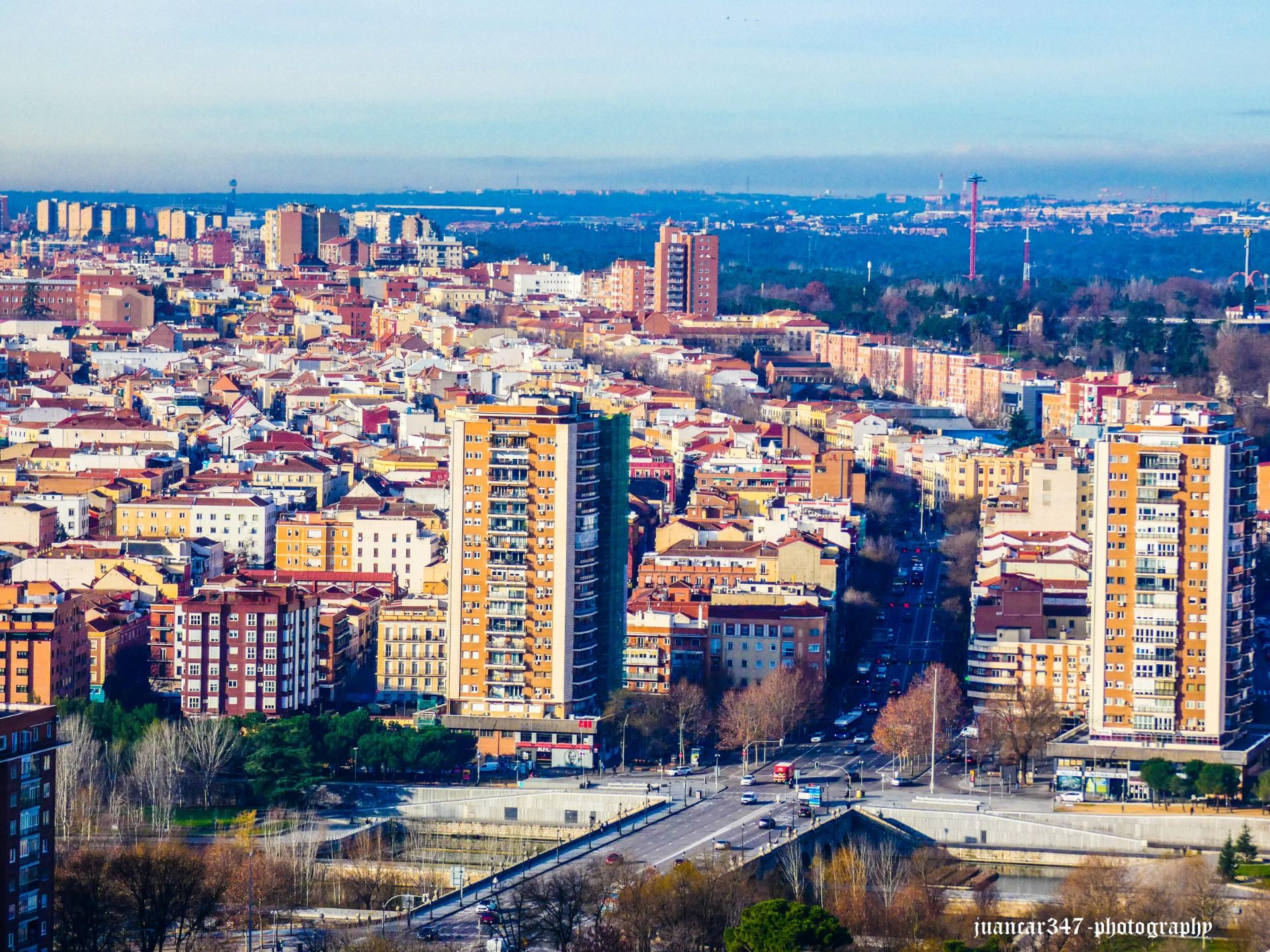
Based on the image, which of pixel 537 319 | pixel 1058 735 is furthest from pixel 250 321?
pixel 1058 735

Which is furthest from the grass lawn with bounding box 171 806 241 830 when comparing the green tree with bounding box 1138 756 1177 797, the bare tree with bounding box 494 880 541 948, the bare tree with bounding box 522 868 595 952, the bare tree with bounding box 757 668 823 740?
the green tree with bounding box 1138 756 1177 797

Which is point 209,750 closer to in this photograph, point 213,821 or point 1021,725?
point 213,821

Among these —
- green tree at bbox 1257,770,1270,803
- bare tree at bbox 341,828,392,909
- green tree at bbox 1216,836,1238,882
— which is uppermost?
green tree at bbox 1257,770,1270,803

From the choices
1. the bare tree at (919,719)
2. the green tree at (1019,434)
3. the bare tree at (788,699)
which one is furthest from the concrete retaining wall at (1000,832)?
the green tree at (1019,434)

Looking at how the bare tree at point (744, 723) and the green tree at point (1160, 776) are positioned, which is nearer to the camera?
the green tree at point (1160, 776)

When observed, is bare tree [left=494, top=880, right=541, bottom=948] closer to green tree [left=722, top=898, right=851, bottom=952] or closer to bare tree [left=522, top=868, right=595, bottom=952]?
bare tree [left=522, top=868, right=595, bottom=952]

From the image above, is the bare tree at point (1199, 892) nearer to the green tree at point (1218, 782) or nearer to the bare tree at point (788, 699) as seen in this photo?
the green tree at point (1218, 782)

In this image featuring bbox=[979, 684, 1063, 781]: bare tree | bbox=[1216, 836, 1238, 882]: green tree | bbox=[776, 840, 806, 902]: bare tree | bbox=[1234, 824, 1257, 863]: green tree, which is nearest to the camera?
bbox=[776, 840, 806, 902]: bare tree
